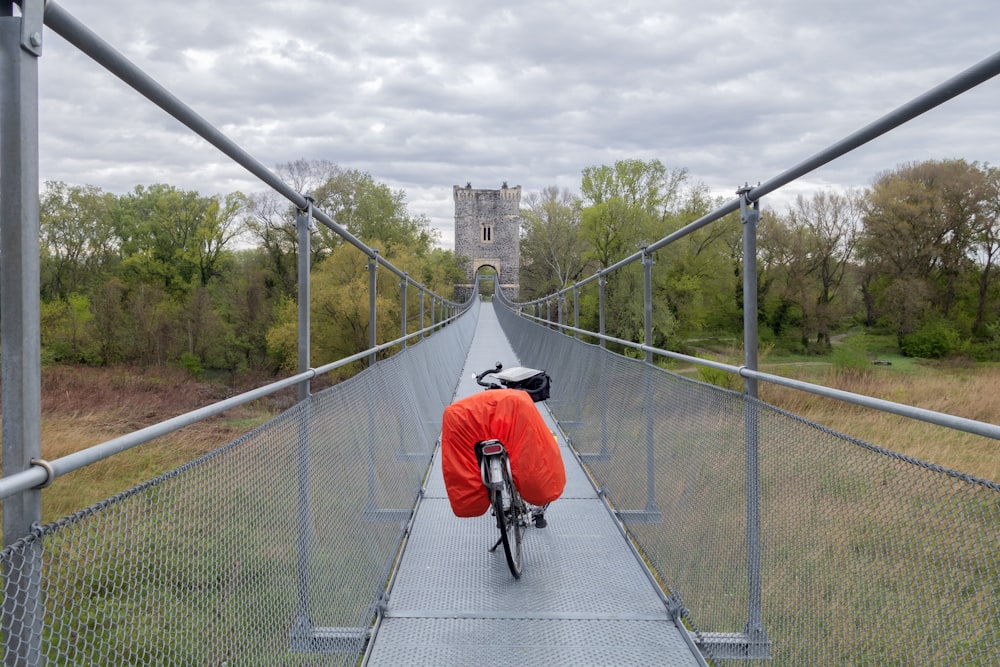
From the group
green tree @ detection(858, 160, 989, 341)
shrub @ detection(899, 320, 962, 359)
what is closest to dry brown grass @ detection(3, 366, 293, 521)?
green tree @ detection(858, 160, 989, 341)

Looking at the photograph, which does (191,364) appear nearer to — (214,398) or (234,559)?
(214,398)

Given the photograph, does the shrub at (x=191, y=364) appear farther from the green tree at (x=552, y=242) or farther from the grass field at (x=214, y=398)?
the green tree at (x=552, y=242)

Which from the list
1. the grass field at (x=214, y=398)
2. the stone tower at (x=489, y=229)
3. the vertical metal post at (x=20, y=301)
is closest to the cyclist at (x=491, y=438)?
the grass field at (x=214, y=398)

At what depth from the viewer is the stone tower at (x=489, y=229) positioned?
8094 centimetres

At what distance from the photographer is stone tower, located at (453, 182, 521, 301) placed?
3187 inches

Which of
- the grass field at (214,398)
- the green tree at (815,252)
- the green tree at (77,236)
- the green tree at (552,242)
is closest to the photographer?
the grass field at (214,398)

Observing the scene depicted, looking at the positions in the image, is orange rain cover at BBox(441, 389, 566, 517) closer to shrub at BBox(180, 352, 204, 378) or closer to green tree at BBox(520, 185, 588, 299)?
shrub at BBox(180, 352, 204, 378)

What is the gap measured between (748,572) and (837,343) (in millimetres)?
35395

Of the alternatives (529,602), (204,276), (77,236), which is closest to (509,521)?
(529,602)

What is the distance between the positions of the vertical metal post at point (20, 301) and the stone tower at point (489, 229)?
79.2 metres

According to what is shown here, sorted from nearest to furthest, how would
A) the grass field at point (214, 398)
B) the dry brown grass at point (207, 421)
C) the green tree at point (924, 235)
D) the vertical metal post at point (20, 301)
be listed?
the vertical metal post at point (20, 301)
the dry brown grass at point (207, 421)
the grass field at point (214, 398)
the green tree at point (924, 235)

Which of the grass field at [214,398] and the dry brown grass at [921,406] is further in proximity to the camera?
the grass field at [214,398]

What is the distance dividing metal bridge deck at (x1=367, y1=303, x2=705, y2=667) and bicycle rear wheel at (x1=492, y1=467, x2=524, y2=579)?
113mm

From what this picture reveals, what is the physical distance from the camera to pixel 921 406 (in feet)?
56.3
